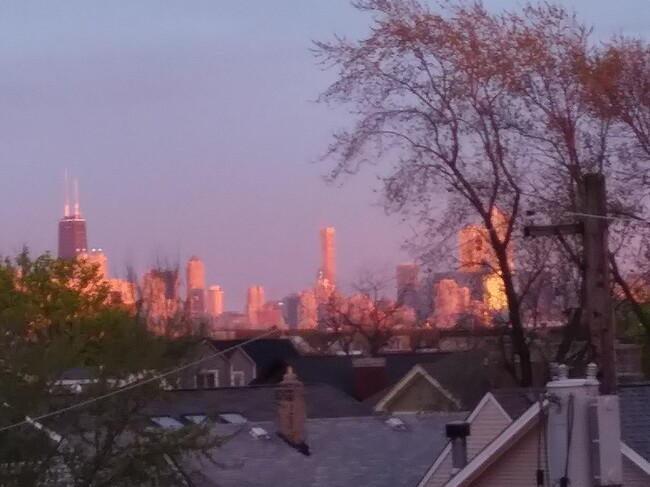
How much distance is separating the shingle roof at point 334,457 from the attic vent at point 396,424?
0.14 m

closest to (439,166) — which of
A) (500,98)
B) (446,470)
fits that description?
(500,98)

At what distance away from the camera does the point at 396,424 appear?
30.9 m

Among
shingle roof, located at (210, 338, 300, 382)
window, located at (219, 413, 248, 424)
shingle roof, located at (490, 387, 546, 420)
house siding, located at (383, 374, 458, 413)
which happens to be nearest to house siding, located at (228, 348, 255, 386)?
shingle roof, located at (210, 338, 300, 382)

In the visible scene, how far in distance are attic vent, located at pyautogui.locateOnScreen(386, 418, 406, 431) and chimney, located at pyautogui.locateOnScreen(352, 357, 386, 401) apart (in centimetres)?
1831

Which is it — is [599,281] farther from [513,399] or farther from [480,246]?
[480,246]

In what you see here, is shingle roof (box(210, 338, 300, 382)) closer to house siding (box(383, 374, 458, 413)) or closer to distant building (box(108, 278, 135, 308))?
distant building (box(108, 278, 135, 308))

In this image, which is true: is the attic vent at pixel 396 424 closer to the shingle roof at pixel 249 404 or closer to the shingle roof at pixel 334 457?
the shingle roof at pixel 334 457

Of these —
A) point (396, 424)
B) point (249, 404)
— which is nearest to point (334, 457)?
point (396, 424)

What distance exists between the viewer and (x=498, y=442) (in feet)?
66.6

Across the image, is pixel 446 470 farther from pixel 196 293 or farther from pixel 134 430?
pixel 196 293

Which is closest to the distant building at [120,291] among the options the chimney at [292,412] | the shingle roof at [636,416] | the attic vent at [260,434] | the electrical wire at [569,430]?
the attic vent at [260,434]

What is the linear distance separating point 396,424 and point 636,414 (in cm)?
1132

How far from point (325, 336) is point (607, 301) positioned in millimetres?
72884

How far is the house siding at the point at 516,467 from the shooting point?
796 inches
